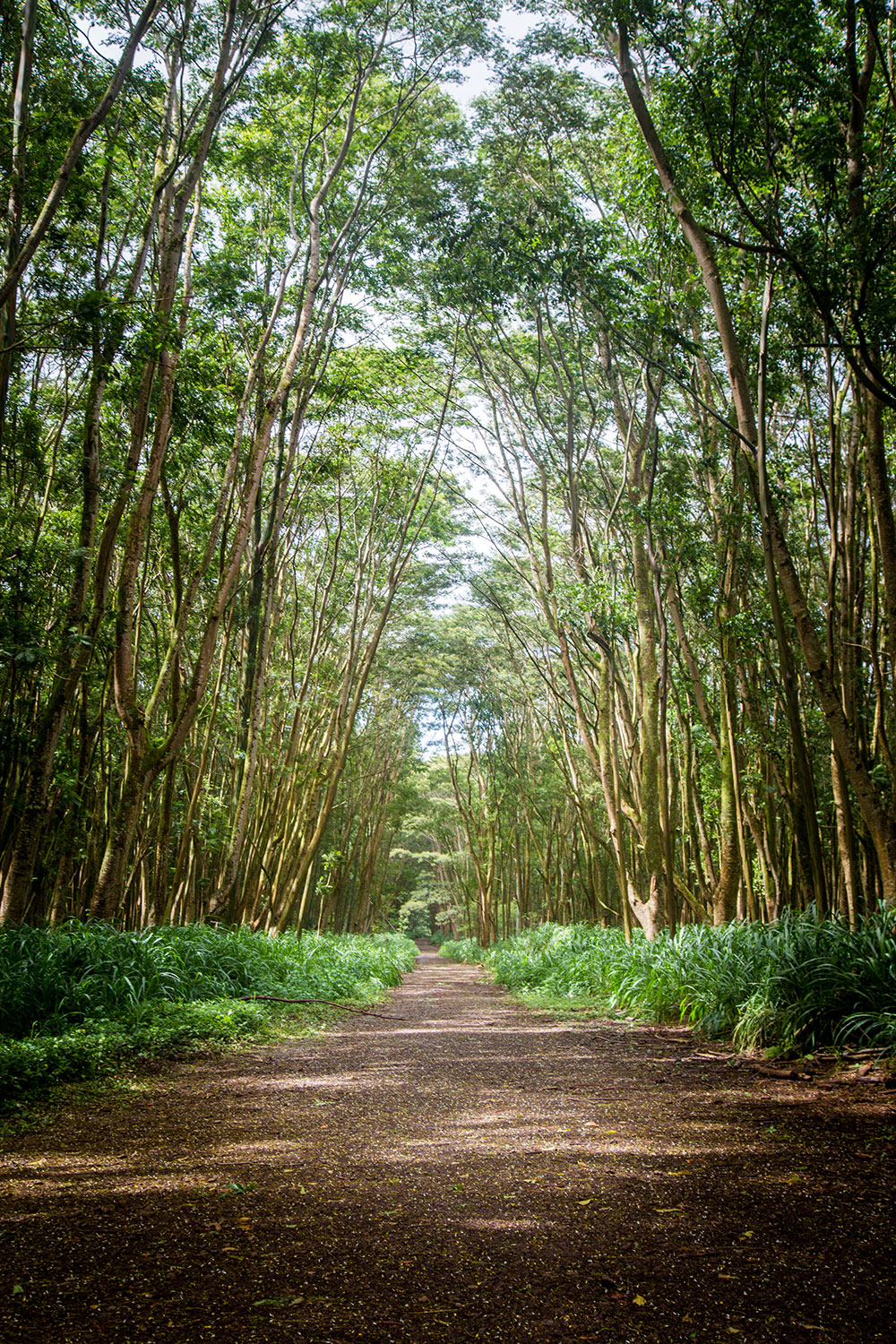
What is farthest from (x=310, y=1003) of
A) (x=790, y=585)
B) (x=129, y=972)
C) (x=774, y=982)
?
(x=790, y=585)

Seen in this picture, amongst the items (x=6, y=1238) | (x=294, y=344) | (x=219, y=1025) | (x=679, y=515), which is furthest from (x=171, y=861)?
(x=6, y=1238)

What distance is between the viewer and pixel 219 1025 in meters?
A: 4.93

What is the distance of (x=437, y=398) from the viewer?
1066cm

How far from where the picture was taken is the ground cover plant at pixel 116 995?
359cm

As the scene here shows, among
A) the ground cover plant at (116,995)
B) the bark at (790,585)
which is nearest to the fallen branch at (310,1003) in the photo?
the ground cover plant at (116,995)

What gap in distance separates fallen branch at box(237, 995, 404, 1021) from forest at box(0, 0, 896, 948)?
1.42m

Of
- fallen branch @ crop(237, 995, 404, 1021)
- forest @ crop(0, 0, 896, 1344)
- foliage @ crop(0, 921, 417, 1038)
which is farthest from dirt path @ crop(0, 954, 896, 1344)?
fallen branch @ crop(237, 995, 404, 1021)

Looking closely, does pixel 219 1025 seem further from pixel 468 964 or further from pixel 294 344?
pixel 468 964

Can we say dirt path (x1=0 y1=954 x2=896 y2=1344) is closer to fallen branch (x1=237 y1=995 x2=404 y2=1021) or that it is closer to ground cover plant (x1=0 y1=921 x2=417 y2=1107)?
ground cover plant (x1=0 y1=921 x2=417 y2=1107)

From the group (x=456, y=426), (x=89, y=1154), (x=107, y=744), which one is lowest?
(x=89, y=1154)

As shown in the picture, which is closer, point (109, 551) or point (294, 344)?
point (109, 551)

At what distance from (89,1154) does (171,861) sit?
878cm

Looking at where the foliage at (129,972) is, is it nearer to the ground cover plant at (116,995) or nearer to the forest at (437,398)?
the ground cover plant at (116,995)

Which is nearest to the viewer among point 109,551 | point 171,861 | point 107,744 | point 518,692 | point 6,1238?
point 6,1238
